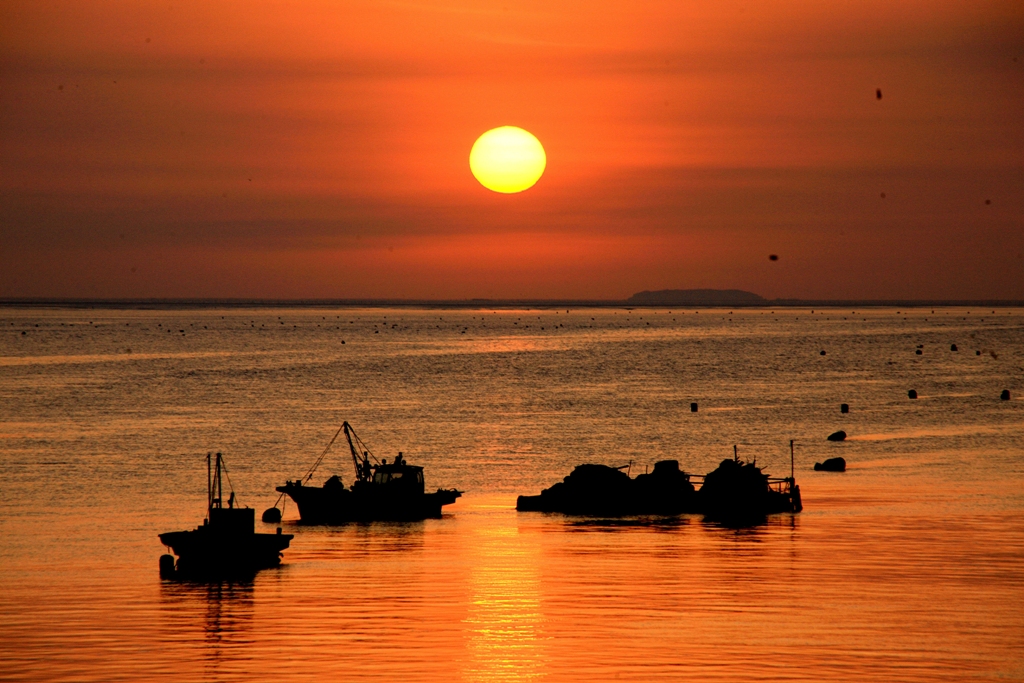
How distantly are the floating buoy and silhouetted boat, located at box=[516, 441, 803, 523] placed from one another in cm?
2246

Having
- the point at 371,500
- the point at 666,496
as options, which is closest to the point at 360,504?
the point at 371,500

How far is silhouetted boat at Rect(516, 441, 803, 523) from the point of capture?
69062 millimetres

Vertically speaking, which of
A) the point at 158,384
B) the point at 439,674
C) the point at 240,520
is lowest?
the point at 439,674

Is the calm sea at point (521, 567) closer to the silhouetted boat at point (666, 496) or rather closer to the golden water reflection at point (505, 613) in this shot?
the golden water reflection at point (505, 613)

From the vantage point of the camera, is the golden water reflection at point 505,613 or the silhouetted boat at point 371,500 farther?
the silhouetted boat at point 371,500

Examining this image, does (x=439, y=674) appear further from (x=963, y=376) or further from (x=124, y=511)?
(x=963, y=376)

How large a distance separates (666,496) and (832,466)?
62.2 feet

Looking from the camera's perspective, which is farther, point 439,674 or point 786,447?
point 786,447

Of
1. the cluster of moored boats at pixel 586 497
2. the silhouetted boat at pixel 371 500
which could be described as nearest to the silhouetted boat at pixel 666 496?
the cluster of moored boats at pixel 586 497

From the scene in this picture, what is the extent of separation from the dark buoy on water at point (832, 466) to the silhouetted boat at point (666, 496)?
14001 mm

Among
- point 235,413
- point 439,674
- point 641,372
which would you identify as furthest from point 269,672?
point 641,372

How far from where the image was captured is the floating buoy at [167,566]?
50594mm

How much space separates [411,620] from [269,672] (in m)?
7.31

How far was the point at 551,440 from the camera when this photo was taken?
10419 cm
